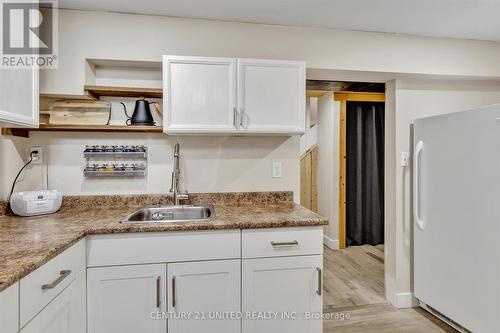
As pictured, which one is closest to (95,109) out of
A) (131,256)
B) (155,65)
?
(155,65)

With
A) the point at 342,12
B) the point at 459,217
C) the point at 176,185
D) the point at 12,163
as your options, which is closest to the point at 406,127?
the point at 459,217

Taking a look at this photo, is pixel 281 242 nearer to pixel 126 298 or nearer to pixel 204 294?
pixel 204 294

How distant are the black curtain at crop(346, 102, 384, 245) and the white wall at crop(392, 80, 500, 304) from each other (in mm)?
1552

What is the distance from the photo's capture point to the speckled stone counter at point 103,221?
45.3 inches

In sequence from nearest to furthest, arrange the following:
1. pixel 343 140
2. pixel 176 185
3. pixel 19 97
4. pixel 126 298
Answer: pixel 19 97 < pixel 126 298 < pixel 176 185 < pixel 343 140

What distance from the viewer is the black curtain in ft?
13.6

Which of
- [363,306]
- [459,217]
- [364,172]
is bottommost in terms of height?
[363,306]

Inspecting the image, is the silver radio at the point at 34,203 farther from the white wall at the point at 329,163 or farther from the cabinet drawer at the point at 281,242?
the white wall at the point at 329,163

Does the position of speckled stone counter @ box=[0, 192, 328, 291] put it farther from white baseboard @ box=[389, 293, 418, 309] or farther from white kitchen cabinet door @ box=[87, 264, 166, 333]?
white baseboard @ box=[389, 293, 418, 309]

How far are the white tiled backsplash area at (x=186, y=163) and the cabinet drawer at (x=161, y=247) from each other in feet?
2.20

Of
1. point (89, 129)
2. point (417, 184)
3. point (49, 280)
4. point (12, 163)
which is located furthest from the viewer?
point (417, 184)

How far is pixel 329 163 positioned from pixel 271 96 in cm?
227

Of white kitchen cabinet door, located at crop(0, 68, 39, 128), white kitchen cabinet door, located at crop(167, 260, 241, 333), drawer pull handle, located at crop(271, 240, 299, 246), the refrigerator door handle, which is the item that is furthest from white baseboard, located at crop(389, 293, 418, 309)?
white kitchen cabinet door, located at crop(0, 68, 39, 128)

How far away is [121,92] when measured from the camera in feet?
6.84
